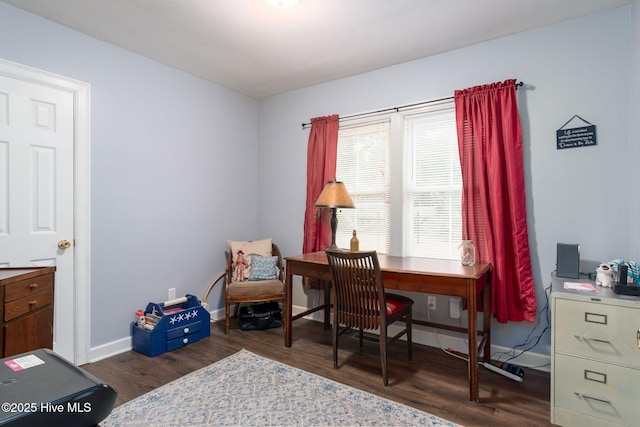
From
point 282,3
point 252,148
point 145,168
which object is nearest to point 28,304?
point 145,168

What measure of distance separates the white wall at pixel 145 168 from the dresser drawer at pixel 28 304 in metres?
0.81

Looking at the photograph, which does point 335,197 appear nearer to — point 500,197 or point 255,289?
point 255,289

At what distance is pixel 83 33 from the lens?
2572mm

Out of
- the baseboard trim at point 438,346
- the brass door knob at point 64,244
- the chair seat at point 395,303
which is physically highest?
the brass door knob at point 64,244

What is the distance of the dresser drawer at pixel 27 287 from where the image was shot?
62.1 inches

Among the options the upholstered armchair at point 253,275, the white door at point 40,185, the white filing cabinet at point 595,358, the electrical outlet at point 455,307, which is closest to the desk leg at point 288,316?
the upholstered armchair at point 253,275

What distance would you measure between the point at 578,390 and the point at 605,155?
1507mm

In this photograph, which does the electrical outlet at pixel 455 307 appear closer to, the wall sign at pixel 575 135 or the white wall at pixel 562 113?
the white wall at pixel 562 113

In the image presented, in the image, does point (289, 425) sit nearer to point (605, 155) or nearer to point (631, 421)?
point (631, 421)

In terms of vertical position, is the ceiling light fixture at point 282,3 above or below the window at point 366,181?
above

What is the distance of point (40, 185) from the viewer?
2396 mm

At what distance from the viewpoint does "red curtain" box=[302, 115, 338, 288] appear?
3426mm

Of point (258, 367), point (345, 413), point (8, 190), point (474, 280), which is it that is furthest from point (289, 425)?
point (8, 190)

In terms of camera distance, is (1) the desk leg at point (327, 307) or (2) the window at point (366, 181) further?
(1) the desk leg at point (327, 307)
